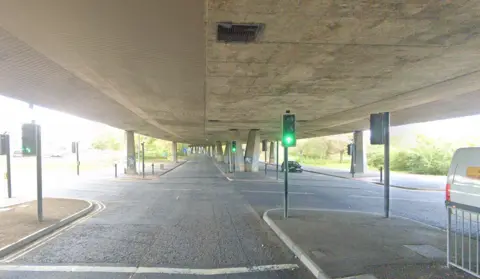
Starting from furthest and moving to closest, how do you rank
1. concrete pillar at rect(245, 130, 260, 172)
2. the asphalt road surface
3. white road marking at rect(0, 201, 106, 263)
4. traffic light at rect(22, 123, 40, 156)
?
concrete pillar at rect(245, 130, 260, 172)
traffic light at rect(22, 123, 40, 156)
white road marking at rect(0, 201, 106, 263)
the asphalt road surface

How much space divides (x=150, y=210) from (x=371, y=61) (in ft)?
31.1

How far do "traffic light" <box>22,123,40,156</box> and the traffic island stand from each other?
7.51m

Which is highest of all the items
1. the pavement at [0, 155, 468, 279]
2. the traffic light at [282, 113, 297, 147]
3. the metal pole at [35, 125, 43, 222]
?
the traffic light at [282, 113, 297, 147]

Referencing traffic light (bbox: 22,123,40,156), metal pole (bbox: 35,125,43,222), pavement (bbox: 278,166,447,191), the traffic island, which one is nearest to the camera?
the traffic island

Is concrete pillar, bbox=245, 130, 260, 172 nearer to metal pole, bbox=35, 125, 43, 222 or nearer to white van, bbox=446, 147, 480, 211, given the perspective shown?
metal pole, bbox=35, 125, 43, 222

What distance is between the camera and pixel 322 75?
38.9 ft

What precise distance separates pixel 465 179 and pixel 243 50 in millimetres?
5413

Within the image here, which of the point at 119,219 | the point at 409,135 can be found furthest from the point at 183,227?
the point at 409,135

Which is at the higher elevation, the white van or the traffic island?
the white van

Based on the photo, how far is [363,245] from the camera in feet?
26.6

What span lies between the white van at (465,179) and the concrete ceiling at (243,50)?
2.49 m

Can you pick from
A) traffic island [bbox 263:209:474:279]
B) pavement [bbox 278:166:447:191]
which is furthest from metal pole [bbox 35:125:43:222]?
pavement [bbox 278:166:447:191]

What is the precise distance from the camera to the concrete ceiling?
651cm

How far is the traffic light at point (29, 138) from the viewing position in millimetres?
11359
